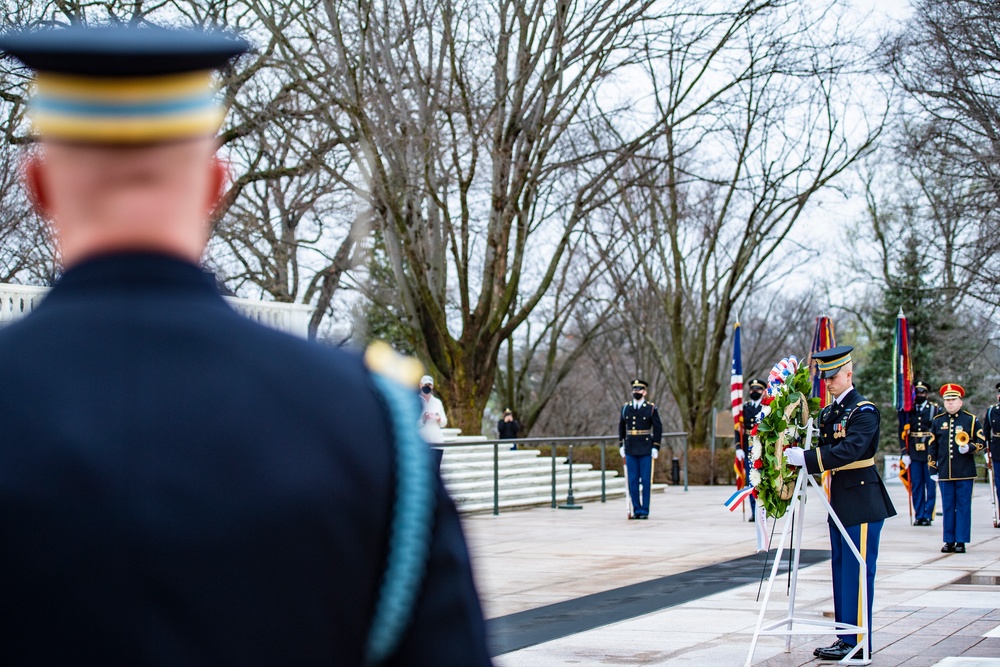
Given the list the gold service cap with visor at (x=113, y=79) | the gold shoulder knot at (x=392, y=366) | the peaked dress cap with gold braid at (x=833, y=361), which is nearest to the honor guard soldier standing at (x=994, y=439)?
the peaked dress cap with gold braid at (x=833, y=361)

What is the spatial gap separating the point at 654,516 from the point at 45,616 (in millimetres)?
18301

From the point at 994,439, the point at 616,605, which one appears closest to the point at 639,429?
the point at 994,439

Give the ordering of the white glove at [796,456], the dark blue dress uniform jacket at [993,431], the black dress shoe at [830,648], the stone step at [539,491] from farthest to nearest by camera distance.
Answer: the stone step at [539,491]
the dark blue dress uniform jacket at [993,431]
the black dress shoe at [830,648]
the white glove at [796,456]

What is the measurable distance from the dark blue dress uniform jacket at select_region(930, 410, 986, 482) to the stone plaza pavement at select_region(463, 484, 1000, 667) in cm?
86

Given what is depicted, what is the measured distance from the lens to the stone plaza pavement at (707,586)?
26.1ft

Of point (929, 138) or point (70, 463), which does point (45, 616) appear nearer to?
point (70, 463)

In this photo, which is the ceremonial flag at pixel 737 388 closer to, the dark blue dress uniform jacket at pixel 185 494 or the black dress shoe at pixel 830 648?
the black dress shoe at pixel 830 648

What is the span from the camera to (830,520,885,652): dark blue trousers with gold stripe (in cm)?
766

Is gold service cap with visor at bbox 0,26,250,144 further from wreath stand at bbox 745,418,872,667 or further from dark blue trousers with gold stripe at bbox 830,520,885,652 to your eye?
dark blue trousers with gold stripe at bbox 830,520,885,652

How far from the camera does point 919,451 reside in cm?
1684

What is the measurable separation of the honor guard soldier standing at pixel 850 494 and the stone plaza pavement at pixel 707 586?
38 centimetres

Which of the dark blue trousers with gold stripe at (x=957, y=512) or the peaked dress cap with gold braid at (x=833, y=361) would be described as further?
the dark blue trousers with gold stripe at (x=957, y=512)

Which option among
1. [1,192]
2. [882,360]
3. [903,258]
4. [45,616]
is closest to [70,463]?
[45,616]

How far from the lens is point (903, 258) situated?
38125mm
